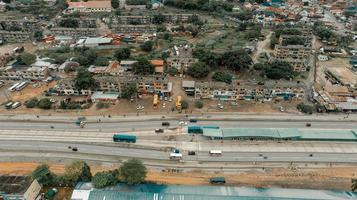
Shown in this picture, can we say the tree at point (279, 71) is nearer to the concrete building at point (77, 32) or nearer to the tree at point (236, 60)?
the tree at point (236, 60)

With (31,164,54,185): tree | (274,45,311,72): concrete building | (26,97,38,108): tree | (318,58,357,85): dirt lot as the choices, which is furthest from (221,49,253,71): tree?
(31,164,54,185): tree

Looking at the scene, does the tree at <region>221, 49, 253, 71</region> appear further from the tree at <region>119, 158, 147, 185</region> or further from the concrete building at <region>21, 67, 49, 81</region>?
the concrete building at <region>21, 67, 49, 81</region>

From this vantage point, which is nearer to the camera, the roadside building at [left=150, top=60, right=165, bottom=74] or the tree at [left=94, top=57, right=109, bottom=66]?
the roadside building at [left=150, top=60, right=165, bottom=74]

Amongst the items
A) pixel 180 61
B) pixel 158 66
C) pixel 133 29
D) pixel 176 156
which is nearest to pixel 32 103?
pixel 158 66

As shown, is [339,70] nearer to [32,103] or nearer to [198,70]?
[198,70]

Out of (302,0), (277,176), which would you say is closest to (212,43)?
(277,176)

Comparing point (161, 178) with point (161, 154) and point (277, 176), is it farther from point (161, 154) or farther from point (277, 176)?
point (277, 176)
